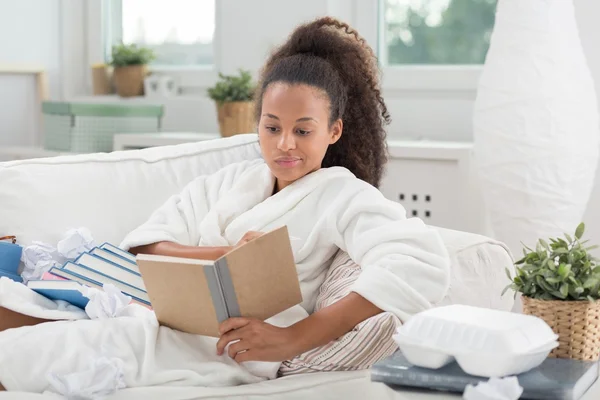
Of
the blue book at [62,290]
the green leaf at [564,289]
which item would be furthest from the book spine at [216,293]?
the green leaf at [564,289]

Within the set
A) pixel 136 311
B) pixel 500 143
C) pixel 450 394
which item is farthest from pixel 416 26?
pixel 450 394

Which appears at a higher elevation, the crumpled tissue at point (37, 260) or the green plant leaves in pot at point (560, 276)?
the green plant leaves in pot at point (560, 276)

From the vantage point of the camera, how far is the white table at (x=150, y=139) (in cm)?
323

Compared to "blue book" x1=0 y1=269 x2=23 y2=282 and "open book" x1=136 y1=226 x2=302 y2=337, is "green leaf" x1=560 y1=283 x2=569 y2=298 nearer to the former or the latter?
"open book" x1=136 y1=226 x2=302 y2=337

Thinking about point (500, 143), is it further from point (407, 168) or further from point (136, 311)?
point (136, 311)

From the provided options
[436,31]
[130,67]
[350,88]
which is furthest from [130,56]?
[350,88]

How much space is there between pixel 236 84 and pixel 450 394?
6.94ft

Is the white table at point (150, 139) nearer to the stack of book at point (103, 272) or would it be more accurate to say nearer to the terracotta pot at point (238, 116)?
the terracotta pot at point (238, 116)

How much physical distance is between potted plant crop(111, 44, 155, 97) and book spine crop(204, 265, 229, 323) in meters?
2.46

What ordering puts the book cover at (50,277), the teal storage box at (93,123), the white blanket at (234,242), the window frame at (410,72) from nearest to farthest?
the white blanket at (234,242) < the book cover at (50,277) < the window frame at (410,72) < the teal storage box at (93,123)

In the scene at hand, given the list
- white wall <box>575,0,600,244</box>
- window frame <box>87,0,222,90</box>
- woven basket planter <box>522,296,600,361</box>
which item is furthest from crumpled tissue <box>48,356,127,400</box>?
window frame <box>87,0,222,90</box>

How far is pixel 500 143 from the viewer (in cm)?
240

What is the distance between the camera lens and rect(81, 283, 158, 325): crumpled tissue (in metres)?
1.56

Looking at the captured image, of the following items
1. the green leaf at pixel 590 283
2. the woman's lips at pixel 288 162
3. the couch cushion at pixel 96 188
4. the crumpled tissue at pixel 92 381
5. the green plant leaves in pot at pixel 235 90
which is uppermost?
the green plant leaves in pot at pixel 235 90
